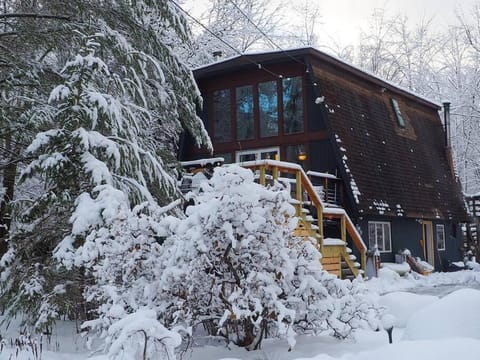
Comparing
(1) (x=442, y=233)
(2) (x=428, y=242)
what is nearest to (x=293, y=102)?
(2) (x=428, y=242)

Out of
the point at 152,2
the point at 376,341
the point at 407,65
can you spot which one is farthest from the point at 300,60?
the point at 407,65

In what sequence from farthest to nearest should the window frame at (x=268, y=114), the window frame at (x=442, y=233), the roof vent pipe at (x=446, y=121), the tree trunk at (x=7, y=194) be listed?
the roof vent pipe at (x=446, y=121)
the window frame at (x=442, y=233)
the window frame at (x=268, y=114)
the tree trunk at (x=7, y=194)

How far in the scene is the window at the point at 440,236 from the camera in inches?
758

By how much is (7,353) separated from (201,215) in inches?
92.0

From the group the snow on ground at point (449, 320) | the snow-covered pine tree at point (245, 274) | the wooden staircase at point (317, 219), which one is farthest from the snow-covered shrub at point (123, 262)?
the wooden staircase at point (317, 219)

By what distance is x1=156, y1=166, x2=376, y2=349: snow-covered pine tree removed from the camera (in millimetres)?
4781

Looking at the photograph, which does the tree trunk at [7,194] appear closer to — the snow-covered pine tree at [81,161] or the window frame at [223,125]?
the snow-covered pine tree at [81,161]

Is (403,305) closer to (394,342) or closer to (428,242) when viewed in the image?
(394,342)

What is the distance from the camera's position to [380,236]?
16109mm

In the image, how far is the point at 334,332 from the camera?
18.0ft

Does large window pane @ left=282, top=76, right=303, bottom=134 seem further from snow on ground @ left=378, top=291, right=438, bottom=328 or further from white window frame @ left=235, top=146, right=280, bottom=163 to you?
snow on ground @ left=378, top=291, right=438, bottom=328

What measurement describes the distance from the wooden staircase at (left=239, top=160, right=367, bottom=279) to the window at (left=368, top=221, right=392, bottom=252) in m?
2.50

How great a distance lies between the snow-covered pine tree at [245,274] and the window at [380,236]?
1034cm

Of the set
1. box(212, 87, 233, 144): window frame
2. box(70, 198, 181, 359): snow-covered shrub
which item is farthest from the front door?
box(70, 198, 181, 359): snow-covered shrub
